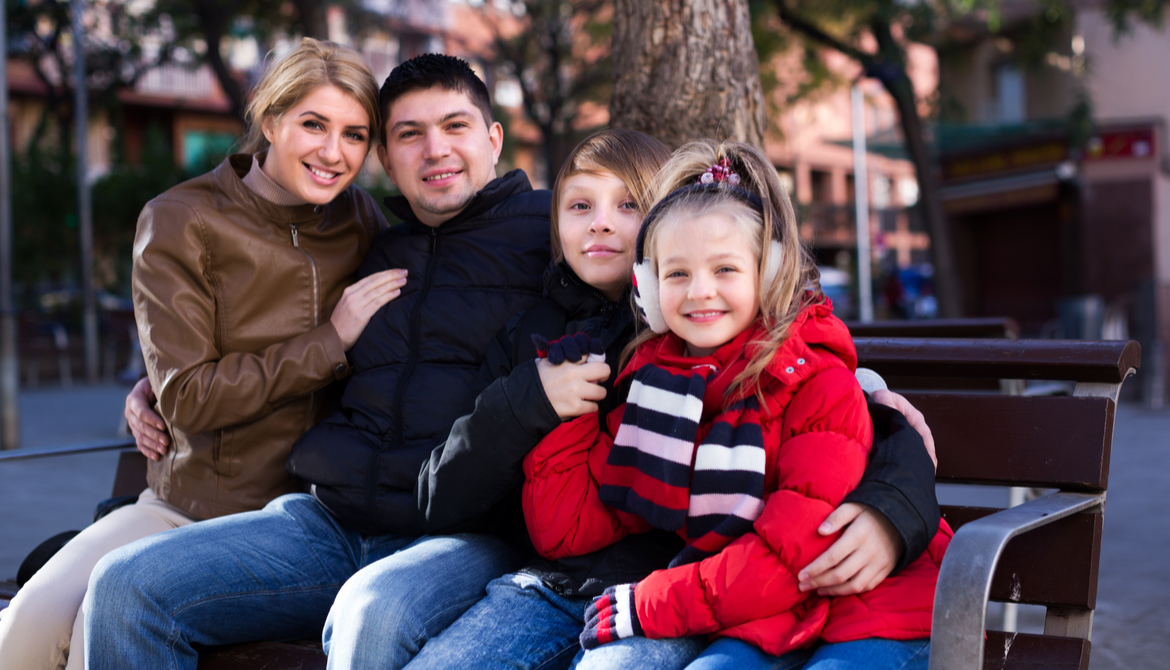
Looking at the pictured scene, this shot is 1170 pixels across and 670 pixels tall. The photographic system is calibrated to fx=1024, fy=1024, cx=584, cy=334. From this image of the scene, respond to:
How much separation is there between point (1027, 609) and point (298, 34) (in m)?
A: 12.2

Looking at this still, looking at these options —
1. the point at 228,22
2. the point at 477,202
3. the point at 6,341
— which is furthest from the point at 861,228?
the point at 477,202

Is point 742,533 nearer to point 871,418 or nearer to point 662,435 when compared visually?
point 662,435

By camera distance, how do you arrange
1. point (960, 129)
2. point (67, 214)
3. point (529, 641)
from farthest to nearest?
point (67, 214) → point (960, 129) → point (529, 641)

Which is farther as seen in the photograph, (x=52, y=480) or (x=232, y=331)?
(x=52, y=480)

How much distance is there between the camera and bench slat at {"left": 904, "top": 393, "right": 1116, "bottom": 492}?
7.04 feet

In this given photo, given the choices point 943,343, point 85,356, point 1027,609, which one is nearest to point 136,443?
point 943,343

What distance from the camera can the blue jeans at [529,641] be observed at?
184 cm

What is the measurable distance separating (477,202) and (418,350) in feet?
1.43

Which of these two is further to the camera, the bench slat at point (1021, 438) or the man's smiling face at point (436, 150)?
the man's smiling face at point (436, 150)

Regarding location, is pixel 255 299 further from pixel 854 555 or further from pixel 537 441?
Answer: pixel 854 555

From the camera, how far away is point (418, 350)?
2523 mm

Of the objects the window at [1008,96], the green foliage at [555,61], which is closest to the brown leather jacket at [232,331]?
the green foliage at [555,61]

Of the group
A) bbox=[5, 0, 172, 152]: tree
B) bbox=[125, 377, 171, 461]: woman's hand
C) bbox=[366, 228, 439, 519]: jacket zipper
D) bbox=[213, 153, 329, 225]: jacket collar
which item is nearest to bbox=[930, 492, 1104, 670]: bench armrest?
bbox=[366, 228, 439, 519]: jacket zipper

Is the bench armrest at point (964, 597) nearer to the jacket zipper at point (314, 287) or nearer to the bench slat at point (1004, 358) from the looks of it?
the bench slat at point (1004, 358)
